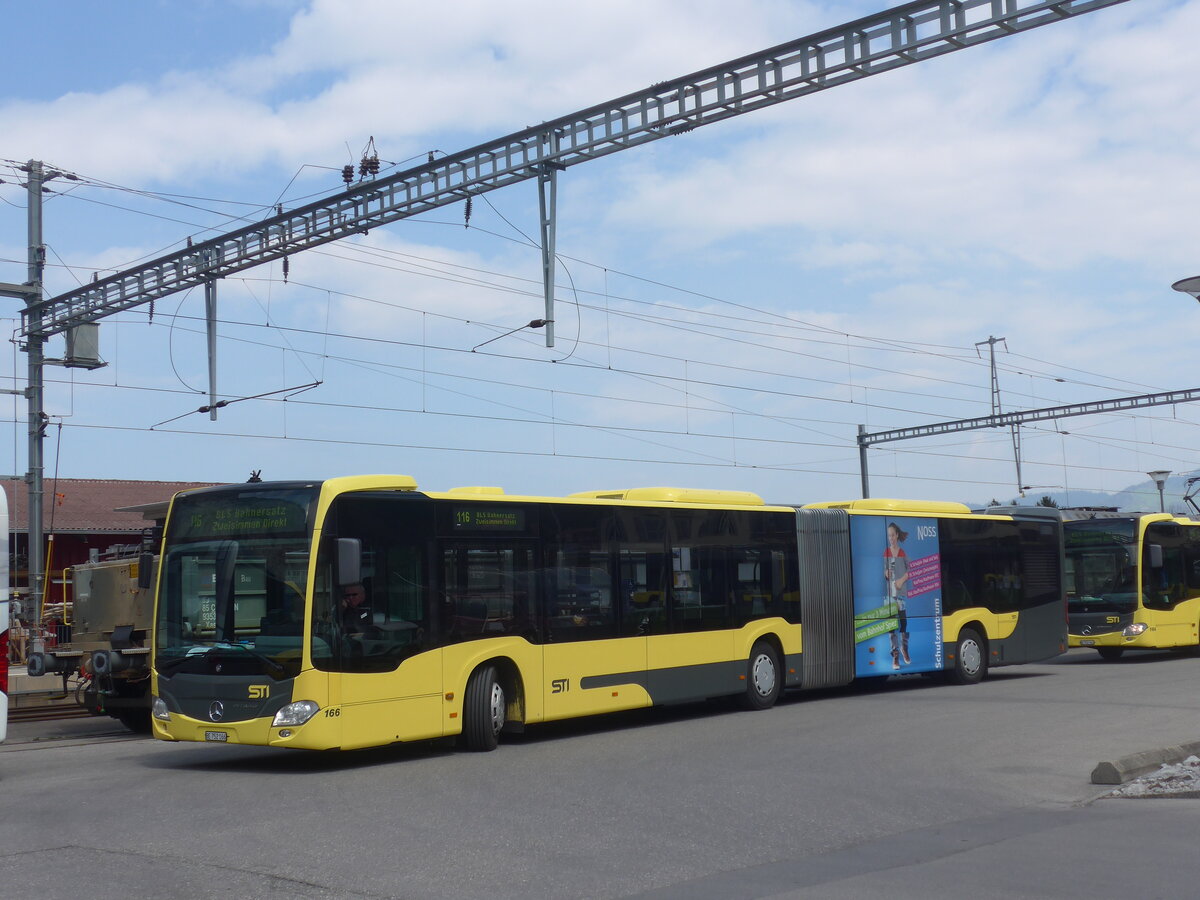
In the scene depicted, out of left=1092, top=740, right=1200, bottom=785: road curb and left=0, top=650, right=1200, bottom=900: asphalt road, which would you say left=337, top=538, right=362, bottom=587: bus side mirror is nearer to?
left=0, top=650, right=1200, bottom=900: asphalt road

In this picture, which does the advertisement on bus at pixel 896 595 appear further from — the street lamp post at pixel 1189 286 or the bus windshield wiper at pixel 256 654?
the bus windshield wiper at pixel 256 654

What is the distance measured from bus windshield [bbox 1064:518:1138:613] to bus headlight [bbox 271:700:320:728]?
59.7 ft

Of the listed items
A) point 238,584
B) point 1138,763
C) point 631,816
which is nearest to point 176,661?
A: point 238,584

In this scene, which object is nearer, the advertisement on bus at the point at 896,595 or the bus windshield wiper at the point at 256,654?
the bus windshield wiper at the point at 256,654

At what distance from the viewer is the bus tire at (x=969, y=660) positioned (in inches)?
826

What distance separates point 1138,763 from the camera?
10820mm

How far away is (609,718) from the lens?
17.2 metres

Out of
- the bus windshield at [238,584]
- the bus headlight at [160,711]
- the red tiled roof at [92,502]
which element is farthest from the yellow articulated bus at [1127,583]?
the red tiled roof at [92,502]

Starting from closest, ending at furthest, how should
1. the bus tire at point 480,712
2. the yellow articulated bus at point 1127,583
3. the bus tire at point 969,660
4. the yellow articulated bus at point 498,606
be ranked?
the yellow articulated bus at point 498,606 → the bus tire at point 480,712 → the bus tire at point 969,660 → the yellow articulated bus at point 1127,583

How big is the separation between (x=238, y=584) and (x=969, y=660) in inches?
511

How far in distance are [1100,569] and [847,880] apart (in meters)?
20.2

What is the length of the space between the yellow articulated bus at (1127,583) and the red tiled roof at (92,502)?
2505cm

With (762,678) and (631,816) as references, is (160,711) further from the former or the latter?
(762,678)

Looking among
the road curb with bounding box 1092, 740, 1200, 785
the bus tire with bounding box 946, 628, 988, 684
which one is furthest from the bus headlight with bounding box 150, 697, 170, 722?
the bus tire with bounding box 946, 628, 988, 684
